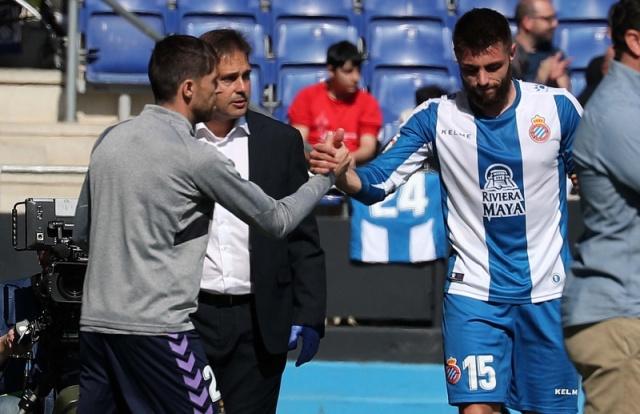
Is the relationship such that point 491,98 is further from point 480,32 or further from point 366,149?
point 366,149

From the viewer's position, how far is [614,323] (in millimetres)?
3873

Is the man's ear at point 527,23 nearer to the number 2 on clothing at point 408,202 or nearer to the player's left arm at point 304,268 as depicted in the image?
the number 2 on clothing at point 408,202

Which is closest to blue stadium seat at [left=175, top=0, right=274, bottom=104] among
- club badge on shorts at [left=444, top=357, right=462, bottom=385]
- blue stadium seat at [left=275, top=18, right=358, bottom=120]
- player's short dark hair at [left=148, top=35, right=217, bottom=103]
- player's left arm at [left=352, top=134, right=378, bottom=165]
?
blue stadium seat at [left=275, top=18, right=358, bottom=120]

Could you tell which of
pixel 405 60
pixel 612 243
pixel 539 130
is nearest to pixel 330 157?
pixel 539 130

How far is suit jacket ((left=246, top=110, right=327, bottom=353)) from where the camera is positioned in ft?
16.3

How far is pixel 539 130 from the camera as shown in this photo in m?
5.13

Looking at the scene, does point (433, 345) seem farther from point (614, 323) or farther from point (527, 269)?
point (614, 323)

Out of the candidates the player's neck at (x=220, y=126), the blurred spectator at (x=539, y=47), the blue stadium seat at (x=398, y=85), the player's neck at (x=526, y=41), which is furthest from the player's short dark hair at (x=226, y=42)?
the blue stadium seat at (x=398, y=85)

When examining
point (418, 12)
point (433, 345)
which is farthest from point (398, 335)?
point (418, 12)

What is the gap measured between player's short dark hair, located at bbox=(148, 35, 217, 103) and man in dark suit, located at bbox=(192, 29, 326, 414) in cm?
62

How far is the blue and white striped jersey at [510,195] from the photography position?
16.8ft

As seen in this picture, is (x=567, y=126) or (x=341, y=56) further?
(x=341, y=56)

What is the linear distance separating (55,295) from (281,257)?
3.00 ft

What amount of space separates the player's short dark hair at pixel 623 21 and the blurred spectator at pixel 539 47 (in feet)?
18.3
